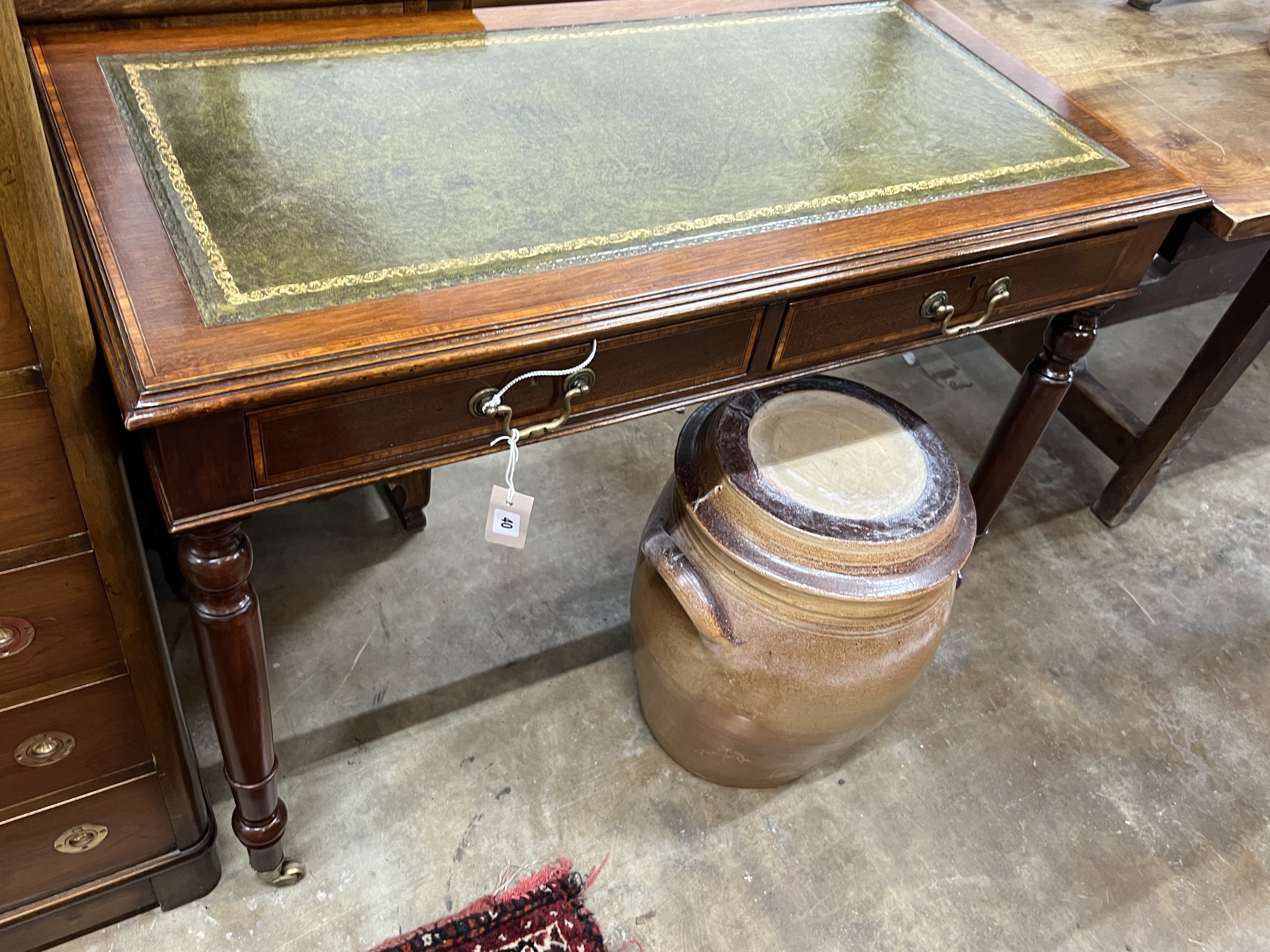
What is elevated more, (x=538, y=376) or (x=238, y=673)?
(x=538, y=376)

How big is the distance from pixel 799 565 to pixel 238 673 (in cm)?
68

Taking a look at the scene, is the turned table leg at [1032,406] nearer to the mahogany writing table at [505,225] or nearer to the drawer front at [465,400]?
the mahogany writing table at [505,225]

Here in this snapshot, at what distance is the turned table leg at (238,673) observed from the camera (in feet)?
3.34

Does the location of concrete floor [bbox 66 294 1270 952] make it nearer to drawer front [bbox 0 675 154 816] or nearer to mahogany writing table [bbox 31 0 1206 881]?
mahogany writing table [bbox 31 0 1206 881]

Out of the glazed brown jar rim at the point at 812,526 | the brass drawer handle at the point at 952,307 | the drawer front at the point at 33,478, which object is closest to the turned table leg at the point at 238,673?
the drawer front at the point at 33,478

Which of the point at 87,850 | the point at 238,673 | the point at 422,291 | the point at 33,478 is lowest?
the point at 87,850

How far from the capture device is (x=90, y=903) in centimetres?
133

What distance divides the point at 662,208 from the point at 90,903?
3.77ft

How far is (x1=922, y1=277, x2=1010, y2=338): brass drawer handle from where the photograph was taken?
1.26 m

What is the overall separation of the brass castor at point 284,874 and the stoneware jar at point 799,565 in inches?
23.0

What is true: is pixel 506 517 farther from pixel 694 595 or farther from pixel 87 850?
pixel 87 850

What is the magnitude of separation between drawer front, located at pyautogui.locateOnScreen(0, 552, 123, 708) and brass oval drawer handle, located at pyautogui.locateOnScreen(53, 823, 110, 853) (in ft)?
0.85

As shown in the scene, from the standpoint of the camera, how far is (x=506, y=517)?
114 cm

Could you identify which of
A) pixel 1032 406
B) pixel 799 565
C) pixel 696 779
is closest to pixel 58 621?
pixel 799 565
